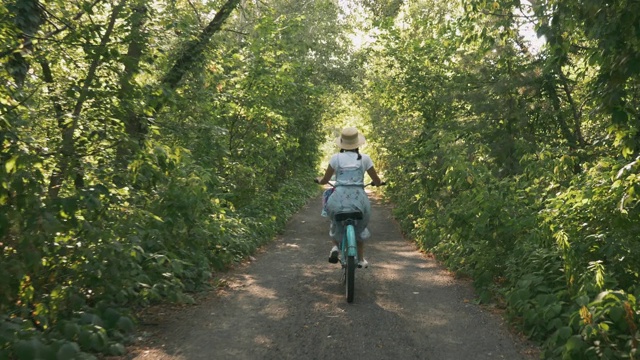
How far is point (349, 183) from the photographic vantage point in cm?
742

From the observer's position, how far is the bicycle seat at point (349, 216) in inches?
287

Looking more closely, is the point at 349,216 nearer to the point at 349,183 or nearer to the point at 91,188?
the point at 349,183

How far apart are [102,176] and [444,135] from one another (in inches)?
259

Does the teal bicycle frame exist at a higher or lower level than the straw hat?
lower

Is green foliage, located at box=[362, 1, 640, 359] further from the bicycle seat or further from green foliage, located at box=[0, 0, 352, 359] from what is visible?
green foliage, located at box=[0, 0, 352, 359]

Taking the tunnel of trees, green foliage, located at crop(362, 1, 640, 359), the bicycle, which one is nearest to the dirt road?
the bicycle

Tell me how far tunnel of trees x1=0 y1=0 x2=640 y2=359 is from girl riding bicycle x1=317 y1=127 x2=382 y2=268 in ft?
5.86

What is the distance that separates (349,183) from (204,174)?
7.69ft

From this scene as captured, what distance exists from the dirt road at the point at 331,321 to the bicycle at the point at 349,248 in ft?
0.82

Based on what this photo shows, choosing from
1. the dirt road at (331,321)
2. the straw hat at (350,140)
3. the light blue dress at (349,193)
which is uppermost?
the straw hat at (350,140)

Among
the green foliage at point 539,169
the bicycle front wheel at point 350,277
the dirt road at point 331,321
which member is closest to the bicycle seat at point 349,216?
the bicycle front wheel at point 350,277

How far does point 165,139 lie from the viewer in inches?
351

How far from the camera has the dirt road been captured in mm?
5281

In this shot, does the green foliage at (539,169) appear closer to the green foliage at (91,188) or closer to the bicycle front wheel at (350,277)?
the bicycle front wheel at (350,277)
